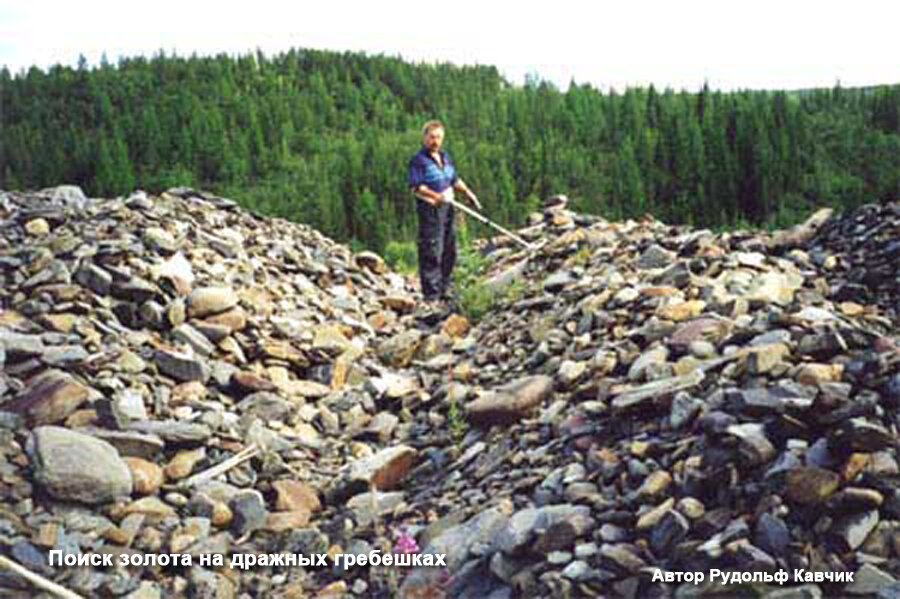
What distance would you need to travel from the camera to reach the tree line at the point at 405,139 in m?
44.1

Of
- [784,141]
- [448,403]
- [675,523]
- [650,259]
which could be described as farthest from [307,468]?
[784,141]

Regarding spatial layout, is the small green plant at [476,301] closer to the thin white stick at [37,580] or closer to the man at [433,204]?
the man at [433,204]

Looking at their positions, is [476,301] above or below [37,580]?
below

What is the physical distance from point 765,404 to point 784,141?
4598 cm

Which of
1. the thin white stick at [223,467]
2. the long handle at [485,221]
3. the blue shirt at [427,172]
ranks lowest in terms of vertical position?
the thin white stick at [223,467]

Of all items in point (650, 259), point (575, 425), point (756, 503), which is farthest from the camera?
point (650, 259)

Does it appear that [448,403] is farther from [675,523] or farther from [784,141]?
[784,141]

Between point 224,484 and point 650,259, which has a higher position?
point 650,259

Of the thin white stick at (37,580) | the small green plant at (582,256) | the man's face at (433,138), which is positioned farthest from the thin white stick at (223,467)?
the small green plant at (582,256)

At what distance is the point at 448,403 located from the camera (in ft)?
20.7

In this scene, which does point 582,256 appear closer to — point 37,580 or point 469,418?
point 469,418

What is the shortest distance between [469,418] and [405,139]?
65.4m

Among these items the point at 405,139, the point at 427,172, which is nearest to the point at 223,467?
the point at 427,172

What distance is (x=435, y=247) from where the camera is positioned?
9336 mm
